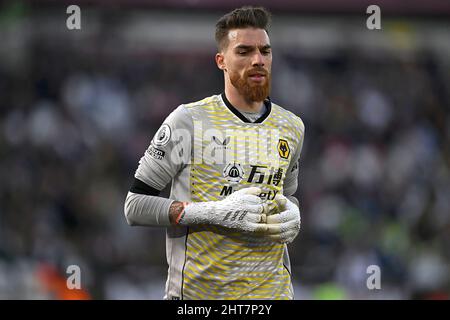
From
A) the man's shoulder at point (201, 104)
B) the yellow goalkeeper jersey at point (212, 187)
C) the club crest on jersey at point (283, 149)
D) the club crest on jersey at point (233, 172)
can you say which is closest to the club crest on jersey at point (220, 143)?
the yellow goalkeeper jersey at point (212, 187)

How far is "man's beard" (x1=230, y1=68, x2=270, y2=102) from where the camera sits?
4.82m

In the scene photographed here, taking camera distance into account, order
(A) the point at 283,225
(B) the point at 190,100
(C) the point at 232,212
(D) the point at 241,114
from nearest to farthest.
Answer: (C) the point at 232,212 < (A) the point at 283,225 < (D) the point at 241,114 < (B) the point at 190,100

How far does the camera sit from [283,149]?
5.01 m

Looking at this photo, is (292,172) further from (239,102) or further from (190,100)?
(190,100)

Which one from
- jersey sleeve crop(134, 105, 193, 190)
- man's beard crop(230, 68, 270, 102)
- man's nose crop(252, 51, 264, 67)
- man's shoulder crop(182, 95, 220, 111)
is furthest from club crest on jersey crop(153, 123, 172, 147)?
man's nose crop(252, 51, 264, 67)

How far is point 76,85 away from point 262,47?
8856mm

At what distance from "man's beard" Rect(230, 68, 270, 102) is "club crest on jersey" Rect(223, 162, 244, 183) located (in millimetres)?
429

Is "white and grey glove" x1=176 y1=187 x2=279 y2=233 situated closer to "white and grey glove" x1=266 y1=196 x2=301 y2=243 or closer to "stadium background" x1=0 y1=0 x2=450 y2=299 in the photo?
"white and grey glove" x1=266 y1=196 x2=301 y2=243

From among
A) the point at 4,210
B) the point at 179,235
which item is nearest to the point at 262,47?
the point at 179,235

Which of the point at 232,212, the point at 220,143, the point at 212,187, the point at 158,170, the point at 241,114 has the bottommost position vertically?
the point at 232,212

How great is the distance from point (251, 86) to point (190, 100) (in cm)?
896

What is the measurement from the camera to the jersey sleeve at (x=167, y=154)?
15.5 ft

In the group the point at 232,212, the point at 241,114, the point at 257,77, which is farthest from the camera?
the point at 241,114

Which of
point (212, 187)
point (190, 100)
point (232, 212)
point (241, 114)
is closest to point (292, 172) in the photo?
point (241, 114)
